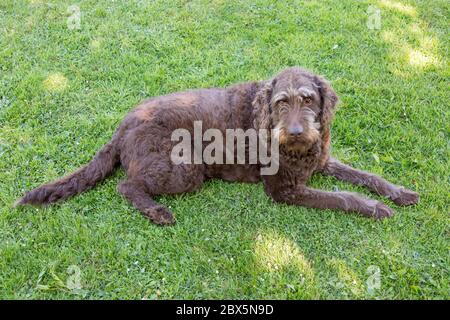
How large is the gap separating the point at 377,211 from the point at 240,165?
1.43 meters

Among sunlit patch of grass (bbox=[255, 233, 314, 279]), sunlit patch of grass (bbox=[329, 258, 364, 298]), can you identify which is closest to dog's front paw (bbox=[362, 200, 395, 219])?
sunlit patch of grass (bbox=[329, 258, 364, 298])

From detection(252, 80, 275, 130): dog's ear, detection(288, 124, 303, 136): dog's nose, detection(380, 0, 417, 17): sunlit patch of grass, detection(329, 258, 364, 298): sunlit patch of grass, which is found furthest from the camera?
detection(380, 0, 417, 17): sunlit patch of grass

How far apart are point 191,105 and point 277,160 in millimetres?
1063

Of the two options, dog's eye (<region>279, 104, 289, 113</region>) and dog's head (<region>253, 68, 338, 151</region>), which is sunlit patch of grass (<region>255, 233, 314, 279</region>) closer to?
dog's head (<region>253, 68, 338, 151</region>)

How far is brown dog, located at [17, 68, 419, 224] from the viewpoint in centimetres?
405

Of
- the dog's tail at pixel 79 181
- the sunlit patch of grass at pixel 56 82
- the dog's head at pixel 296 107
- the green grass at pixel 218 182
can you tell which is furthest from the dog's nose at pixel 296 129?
the sunlit patch of grass at pixel 56 82

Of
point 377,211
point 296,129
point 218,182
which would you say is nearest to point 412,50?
point 377,211

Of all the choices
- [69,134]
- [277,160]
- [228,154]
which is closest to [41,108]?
[69,134]

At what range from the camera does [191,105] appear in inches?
177

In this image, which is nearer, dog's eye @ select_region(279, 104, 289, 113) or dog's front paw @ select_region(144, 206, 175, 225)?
dog's eye @ select_region(279, 104, 289, 113)

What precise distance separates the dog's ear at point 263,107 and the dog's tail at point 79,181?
4.94 feet

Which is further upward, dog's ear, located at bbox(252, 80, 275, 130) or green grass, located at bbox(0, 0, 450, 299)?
dog's ear, located at bbox(252, 80, 275, 130)

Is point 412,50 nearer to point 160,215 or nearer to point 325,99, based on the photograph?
point 325,99
